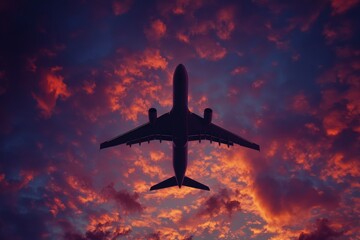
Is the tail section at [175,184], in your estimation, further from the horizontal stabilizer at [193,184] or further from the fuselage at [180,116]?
the fuselage at [180,116]

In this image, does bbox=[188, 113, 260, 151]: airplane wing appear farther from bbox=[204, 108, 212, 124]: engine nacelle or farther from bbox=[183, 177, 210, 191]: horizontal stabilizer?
bbox=[183, 177, 210, 191]: horizontal stabilizer

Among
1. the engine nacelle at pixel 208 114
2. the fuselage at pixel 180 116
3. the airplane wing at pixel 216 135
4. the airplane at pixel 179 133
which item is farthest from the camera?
the airplane wing at pixel 216 135

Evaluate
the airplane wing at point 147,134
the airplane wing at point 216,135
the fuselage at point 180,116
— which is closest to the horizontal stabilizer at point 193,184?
the fuselage at point 180,116

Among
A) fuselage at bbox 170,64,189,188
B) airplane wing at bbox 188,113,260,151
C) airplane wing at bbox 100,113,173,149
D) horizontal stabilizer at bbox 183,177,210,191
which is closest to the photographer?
fuselage at bbox 170,64,189,188

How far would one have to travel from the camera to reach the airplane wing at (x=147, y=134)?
158 ft

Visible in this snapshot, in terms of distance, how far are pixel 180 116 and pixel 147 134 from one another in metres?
10.1

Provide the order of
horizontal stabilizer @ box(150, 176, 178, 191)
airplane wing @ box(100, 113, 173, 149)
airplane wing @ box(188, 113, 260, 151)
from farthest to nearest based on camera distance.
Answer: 1. horizontal stabilizer @ box(150, 176, 178, 191)
2. airplane wing @ box(188, 113, 260, 151)
3. airplane wing @ box(100, 113, 173, 149)

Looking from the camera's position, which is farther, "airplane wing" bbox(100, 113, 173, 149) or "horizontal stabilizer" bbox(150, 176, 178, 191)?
"horizontal stabilizer" bbox(150, 176, 178, 191)

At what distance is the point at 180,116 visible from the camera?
41781 mm

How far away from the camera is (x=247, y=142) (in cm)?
5088

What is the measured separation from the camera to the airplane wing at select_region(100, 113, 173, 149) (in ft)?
158

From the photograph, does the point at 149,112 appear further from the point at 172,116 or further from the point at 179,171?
the point at 179,171

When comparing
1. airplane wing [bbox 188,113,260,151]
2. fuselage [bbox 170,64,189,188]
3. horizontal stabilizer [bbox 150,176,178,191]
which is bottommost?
horizontal stabilizer [bbox 150,176,178,191]

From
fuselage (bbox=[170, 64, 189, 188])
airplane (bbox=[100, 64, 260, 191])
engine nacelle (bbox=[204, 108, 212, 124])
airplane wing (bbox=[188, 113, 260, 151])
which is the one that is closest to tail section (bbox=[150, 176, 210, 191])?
airplane (bbox=[100, 64, 260, 191])
